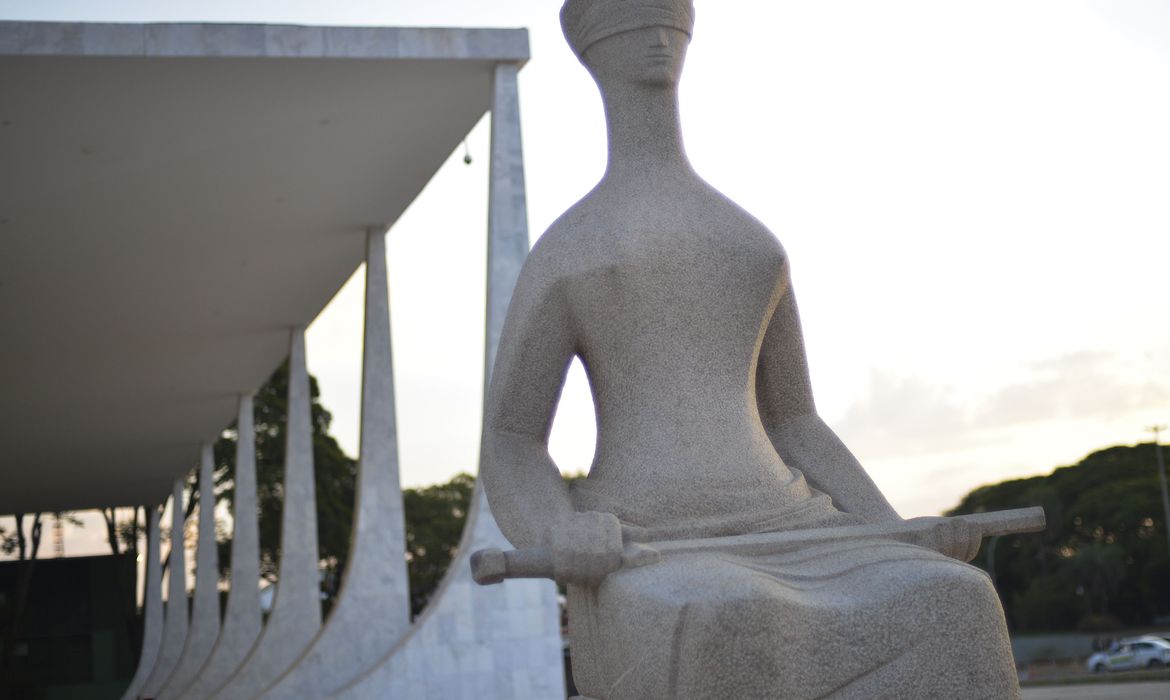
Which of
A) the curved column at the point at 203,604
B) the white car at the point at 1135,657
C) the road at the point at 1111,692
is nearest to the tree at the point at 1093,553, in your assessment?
the white car at the point at 1135,657

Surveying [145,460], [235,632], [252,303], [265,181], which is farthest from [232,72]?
[145,460]

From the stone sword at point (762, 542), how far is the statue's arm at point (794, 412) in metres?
0.41

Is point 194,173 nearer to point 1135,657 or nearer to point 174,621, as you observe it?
point 1135,657

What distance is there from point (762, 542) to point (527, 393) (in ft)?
2.80

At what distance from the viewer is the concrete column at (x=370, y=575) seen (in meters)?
18.0

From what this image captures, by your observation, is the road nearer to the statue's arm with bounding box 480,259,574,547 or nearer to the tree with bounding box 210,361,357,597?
the statue's arm with bounding box 480,259,574,547

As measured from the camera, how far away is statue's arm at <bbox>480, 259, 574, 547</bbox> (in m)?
3.75

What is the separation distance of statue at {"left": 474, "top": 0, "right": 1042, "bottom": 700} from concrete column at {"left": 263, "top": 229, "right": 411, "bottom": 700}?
14253 mm

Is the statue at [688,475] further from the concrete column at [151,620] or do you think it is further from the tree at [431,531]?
the tree at [431,531]

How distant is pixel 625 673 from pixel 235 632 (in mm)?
27980

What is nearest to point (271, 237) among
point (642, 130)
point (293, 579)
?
point (293, 579)

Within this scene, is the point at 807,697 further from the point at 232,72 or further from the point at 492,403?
the point at 232,72

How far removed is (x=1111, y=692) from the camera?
1555cm

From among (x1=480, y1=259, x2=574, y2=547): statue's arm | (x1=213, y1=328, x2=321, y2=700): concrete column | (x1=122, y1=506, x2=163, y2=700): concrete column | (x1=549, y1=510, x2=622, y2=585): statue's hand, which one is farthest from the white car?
(x1=122, y1=506, x2=163, y2=700): concrete column
